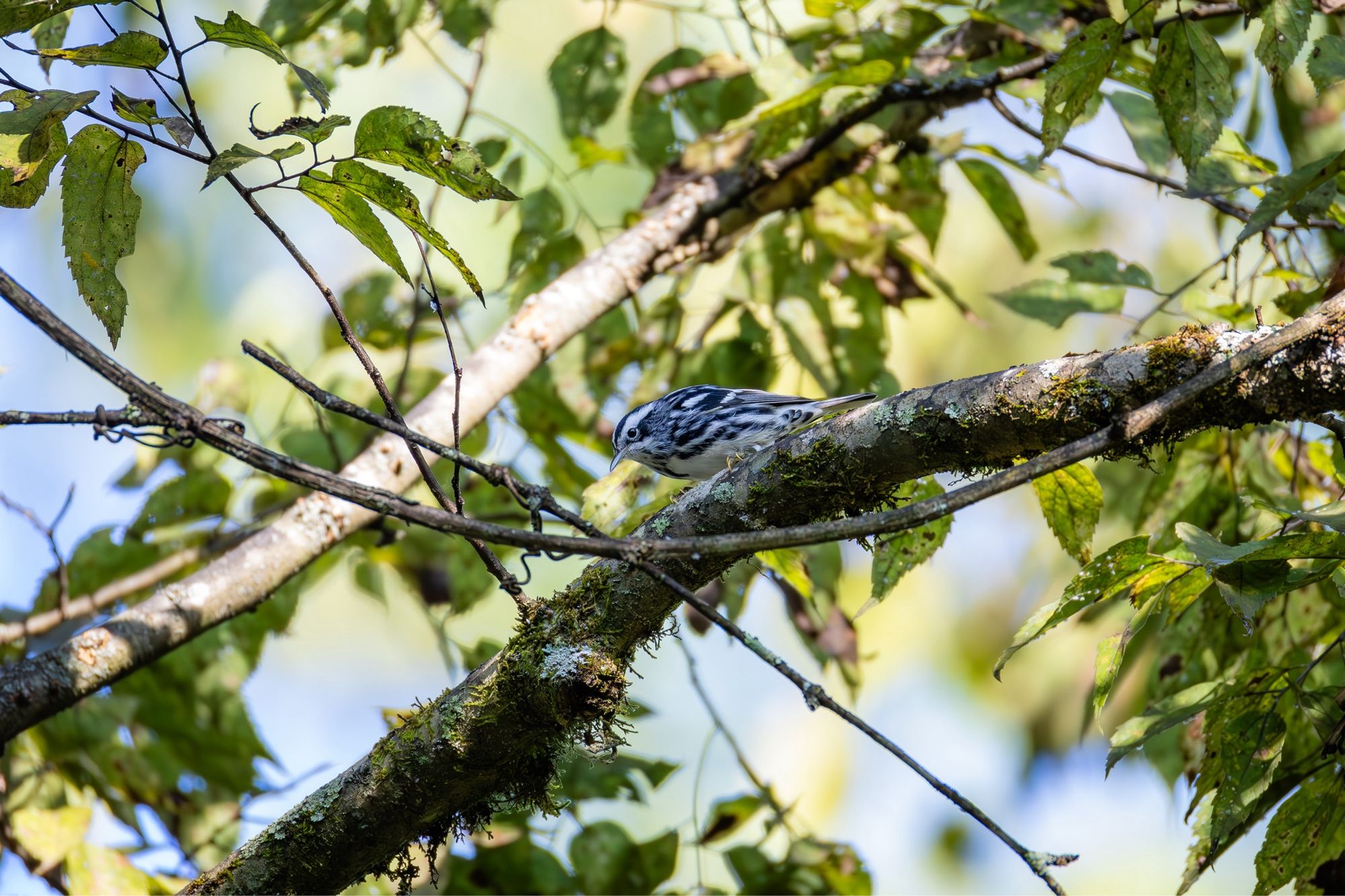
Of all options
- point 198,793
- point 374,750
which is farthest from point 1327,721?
point 198,793

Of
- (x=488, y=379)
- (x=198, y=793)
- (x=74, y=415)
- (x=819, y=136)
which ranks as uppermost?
(x=819, y=136)

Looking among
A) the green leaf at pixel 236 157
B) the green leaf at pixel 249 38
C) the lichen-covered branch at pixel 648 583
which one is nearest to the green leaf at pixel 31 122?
the green leaf at pixel 249 38

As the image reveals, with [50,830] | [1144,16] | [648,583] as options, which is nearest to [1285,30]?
[1144,16]

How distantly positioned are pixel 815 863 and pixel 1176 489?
157 centimetres

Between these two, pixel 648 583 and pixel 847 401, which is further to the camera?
pixel 847 401

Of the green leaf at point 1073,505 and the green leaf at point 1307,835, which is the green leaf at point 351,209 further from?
the green leaf at point 1307,835

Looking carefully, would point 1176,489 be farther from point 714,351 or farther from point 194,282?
point 194,282

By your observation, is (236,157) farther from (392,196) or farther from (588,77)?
(588,77)

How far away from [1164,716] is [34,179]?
238 cm

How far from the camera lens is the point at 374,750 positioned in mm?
2406

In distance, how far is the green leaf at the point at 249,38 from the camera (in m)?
1.66

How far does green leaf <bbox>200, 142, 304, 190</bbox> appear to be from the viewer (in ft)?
5.12

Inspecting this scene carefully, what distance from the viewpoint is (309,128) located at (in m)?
1.67

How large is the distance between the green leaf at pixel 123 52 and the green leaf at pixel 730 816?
2.82 metres
